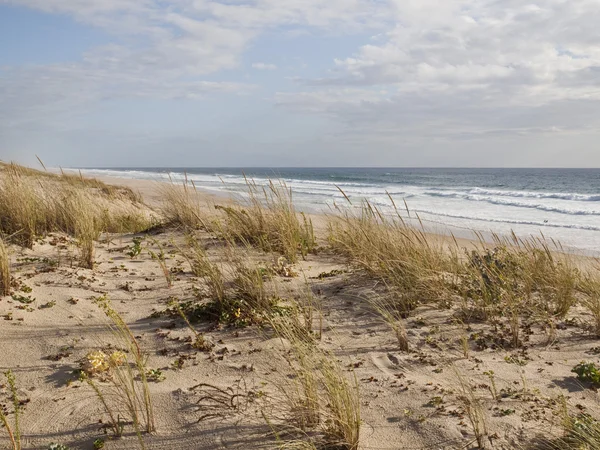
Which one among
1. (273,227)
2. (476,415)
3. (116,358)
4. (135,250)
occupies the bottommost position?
(476,415)

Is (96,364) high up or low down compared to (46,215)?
down

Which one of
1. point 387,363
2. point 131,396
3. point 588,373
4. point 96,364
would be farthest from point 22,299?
point 588,373

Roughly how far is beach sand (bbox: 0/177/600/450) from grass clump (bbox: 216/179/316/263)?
110 cm

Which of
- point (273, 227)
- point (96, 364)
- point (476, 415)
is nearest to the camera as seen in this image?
point (476, 415)

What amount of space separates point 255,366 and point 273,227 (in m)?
3.48

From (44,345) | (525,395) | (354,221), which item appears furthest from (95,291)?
(525,395)

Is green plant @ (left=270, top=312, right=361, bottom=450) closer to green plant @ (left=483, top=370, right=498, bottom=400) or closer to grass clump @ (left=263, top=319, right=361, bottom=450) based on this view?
grass clump @ (left=263, top=319, right=361, bottom=450)

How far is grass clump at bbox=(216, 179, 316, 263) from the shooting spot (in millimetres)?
6582

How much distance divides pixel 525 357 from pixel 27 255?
17.3ft

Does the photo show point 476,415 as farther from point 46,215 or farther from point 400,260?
point 46,215

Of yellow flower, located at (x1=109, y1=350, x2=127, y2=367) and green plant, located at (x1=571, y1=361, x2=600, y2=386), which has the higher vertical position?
yellow flower, located at (x1=109, y1=350, x2=127, y2=367)

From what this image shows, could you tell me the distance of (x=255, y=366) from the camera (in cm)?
371

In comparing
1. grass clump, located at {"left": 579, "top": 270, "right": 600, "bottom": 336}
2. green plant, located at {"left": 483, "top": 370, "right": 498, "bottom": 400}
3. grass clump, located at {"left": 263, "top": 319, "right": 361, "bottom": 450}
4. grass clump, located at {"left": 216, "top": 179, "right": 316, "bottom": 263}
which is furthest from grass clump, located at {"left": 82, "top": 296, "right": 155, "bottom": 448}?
grass clump, located at {"left": 579, "top": 270, "right": 600, "bottom": 336}

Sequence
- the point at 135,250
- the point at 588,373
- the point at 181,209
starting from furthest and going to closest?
the point at 181,209 < the point at 135,250 < the point at 588,373
